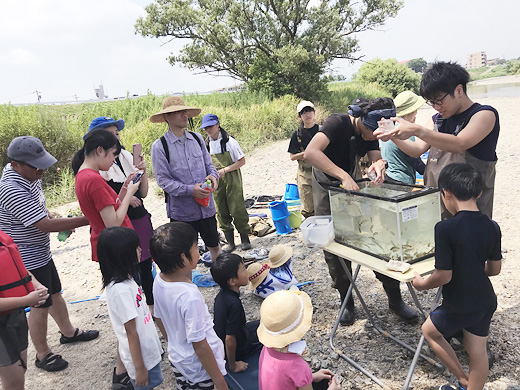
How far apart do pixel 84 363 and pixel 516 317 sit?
3.91m

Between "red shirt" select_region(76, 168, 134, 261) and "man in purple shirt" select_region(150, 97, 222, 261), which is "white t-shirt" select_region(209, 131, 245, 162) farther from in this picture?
"red shirt" select_region(76, 168, 134, 261)

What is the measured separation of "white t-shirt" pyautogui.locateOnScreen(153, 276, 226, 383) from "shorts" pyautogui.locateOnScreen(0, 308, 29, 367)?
0.93m

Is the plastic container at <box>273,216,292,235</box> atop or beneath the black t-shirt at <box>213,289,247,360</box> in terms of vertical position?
beneath

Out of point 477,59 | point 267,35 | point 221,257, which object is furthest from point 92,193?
point 477,59

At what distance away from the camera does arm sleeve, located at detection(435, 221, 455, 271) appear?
211 centimetres

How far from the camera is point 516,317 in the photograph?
325 centimetres

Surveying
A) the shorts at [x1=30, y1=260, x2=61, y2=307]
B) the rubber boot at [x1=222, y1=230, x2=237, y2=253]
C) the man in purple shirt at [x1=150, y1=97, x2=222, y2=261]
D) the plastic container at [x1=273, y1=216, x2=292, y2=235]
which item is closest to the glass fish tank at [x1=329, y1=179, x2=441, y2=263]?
the man in purple shirt at [x1=150, y1=97, x2=222, y2=261]

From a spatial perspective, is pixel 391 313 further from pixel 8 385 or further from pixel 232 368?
pixel 8 385

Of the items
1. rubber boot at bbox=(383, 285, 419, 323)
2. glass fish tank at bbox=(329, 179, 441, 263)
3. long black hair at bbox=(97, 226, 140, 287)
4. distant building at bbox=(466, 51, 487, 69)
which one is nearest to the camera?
long black hair at bbox=(97, 226, 140, 287)

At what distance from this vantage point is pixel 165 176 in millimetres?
3840

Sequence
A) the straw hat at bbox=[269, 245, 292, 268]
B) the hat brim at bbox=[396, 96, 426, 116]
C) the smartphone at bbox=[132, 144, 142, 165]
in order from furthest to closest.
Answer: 1. the straw hat at bbox=[269, 245, 292, 268]
2. the hat brim at bbox=[396, 96, 426, 116]
3. the smartphone at bbox=[132, 144, 142, 165]

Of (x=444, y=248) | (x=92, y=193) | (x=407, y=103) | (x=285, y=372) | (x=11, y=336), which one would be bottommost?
(x=285, y=372)

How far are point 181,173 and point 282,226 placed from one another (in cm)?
269

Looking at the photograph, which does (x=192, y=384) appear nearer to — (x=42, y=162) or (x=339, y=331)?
(x=339, y=331)
